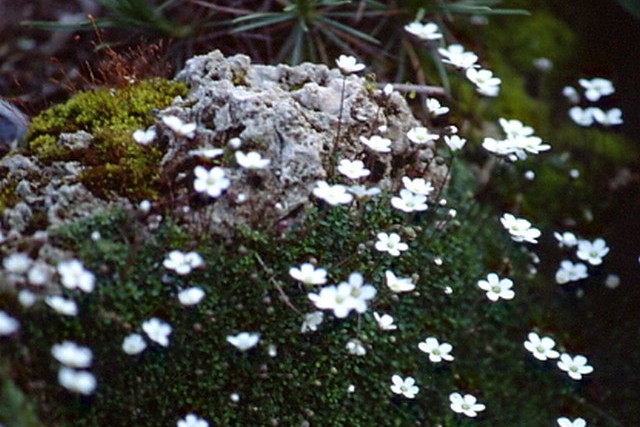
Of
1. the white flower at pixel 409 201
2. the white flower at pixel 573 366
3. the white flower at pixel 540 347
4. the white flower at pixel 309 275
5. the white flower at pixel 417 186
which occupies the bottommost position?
the white flower at pixel 573 366

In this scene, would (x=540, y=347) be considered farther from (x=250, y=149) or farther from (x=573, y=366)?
(x=250, y=149)

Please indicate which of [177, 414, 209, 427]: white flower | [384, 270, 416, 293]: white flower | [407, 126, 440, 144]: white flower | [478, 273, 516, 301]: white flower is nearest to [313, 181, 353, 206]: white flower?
[384, 270, 416, 293]: white flower

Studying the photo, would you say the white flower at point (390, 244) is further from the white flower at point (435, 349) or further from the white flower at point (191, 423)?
the white flower at point (191, 423)

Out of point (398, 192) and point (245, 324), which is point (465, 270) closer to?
point (398, 192)

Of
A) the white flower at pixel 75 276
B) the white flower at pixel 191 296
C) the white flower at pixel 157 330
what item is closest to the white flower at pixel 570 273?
the white flower at pixel 191 296

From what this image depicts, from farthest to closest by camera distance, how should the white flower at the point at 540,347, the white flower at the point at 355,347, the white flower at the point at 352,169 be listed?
the white flower at the point at 540,347, the white flower at the point at 352,169, the white flower at the point at 355,347
